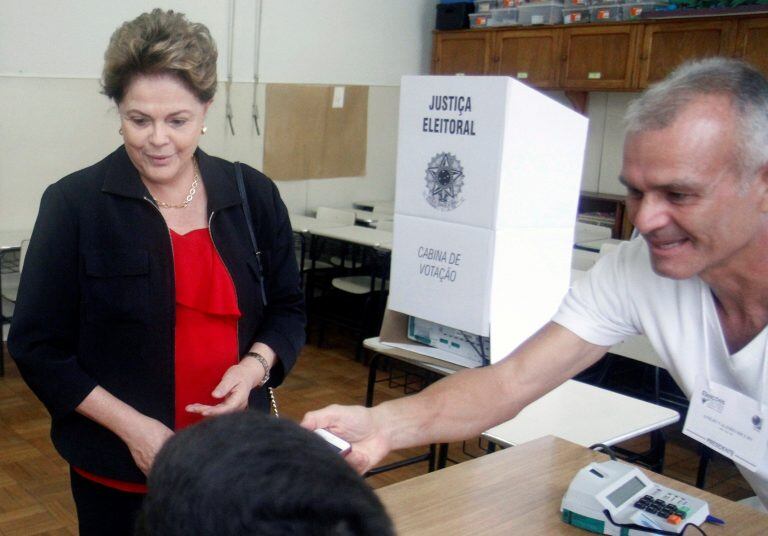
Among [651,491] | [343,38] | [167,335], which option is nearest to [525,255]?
[651,491]

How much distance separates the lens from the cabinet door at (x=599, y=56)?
19.5 ft

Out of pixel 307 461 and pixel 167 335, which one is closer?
pixel 307 461

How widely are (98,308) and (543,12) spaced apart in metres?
5.73

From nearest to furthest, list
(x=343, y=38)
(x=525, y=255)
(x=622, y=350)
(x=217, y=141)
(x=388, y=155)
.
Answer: (x=525, y=255), (x=622, y=350), (x=217, y=141), (x=343, y=38), (x=388, y=155)

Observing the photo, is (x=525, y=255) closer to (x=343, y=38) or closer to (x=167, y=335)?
(x=167, y=335)

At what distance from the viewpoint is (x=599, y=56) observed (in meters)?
6.11

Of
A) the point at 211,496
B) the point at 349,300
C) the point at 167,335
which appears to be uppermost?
the point at 211,496

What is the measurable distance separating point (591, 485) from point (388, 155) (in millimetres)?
6048

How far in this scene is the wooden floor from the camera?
2.92 metres

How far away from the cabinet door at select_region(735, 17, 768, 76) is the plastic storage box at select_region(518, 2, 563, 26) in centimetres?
152

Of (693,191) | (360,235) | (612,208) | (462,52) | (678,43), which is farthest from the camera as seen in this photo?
(462,52)

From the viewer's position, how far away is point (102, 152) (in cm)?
537

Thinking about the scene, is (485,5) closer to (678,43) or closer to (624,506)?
(678,43)

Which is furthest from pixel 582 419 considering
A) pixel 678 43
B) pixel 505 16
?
pixel 505 16
